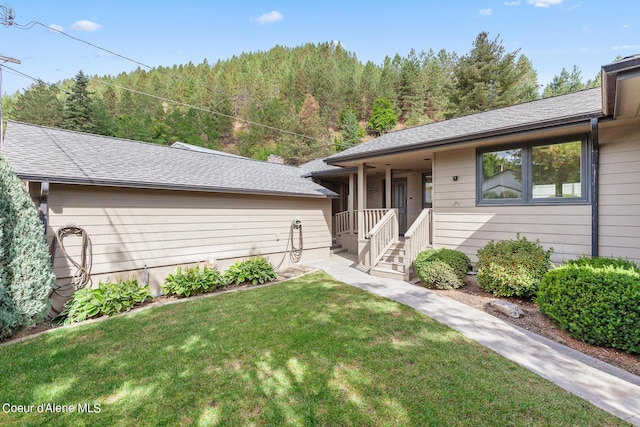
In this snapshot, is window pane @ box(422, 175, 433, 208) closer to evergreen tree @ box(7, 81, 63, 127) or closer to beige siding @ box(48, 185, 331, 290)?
beige siding @ box(48, 185, 331, 290)

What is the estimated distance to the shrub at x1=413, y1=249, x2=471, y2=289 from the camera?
19.8 ft

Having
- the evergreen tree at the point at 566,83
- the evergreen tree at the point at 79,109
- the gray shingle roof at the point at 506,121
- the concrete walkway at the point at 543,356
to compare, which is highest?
the evergreen tree at the point at 566,83

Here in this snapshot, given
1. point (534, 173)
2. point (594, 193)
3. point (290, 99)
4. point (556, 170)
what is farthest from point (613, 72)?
point (290, 99)

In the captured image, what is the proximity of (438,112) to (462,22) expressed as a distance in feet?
63.7

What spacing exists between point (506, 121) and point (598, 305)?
13.8ft

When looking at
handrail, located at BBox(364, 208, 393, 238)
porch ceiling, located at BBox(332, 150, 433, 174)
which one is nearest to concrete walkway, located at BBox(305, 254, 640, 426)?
handrail, located at BBox(364, 208, 393, 238)

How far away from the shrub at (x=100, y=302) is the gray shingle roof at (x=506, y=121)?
615cm

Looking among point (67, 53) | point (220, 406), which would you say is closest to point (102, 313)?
point (220, 406)

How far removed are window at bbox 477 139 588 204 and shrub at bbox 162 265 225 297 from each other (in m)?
6.14

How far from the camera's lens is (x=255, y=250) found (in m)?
8.67

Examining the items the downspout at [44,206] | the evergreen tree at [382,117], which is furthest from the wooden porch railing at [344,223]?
the evergreen tree at [382,117]

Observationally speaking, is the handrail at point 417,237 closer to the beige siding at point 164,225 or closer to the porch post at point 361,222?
the porch post at point 361,222

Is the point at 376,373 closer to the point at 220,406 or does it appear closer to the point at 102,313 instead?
the point at 220,406

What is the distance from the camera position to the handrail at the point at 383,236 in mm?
7699
